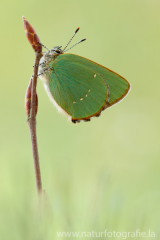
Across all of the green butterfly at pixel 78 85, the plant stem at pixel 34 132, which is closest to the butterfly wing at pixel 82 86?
the green butterfly at pixel 78 85

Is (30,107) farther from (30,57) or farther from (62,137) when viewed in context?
(30,57)

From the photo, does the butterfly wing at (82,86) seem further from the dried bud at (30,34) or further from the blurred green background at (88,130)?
the dried bud at (30,34)

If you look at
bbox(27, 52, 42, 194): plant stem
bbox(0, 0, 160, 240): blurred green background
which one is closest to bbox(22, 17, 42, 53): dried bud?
bbox(27, 52, 42, 194): plant stem

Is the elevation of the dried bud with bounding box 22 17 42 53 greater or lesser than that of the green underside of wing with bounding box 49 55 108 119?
greater

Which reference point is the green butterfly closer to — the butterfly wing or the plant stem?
the butterfly wing

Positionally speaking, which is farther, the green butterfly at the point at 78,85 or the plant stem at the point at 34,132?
the green butterfly at the point at 78,85

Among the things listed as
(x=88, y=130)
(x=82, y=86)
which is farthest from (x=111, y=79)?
(x=88, y=130)

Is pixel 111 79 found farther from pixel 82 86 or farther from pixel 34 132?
pixel 34 132
